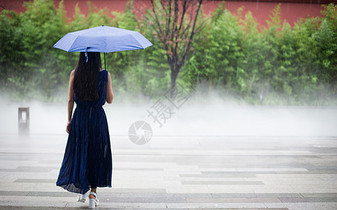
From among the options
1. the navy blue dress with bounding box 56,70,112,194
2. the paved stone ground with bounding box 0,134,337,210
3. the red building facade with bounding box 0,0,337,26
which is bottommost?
the paved stone ground with bounding box 0,134,337,210

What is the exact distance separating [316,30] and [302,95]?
1832 millimetres

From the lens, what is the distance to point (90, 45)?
2.57 meters

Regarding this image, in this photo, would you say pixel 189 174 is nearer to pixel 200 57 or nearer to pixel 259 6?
pixel 200 57

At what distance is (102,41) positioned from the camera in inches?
104

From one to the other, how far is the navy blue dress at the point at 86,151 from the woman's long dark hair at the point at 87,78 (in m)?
0.06

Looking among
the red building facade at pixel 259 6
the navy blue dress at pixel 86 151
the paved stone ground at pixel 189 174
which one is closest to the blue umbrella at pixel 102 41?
the navy blue dress at pixel 86 151

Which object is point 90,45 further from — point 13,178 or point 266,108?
point 266,108

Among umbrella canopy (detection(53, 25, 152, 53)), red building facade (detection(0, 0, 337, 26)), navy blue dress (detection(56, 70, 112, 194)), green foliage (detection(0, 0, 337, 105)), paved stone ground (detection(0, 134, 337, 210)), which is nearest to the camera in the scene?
umbrella canopy (detection(53, 25, 152, 53))

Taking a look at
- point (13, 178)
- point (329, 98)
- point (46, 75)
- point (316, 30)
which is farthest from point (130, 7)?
point (13, 178)

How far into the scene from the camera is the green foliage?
9.77m

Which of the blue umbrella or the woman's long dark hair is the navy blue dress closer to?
the woman's long dark hair

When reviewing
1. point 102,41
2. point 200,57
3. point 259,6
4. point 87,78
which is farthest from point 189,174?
point 259,6

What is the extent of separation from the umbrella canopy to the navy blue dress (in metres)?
0.30

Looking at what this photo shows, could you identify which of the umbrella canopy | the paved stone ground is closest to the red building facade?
the paved stone ground
